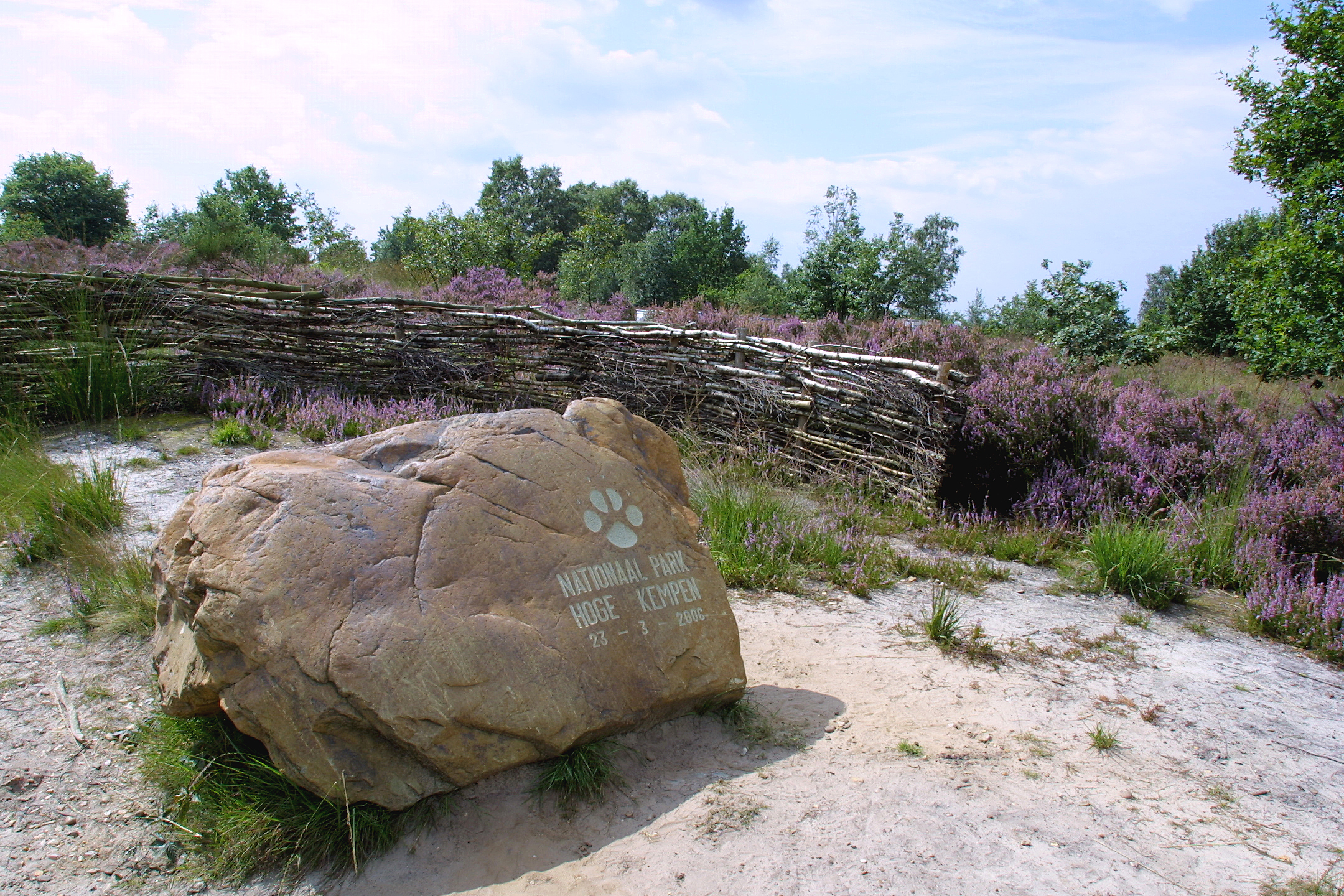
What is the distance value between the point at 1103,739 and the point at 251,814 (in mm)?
3164

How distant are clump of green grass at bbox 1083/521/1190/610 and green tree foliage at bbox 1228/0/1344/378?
3.94 m

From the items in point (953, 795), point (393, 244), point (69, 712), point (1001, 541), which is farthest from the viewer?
point (393, 244)

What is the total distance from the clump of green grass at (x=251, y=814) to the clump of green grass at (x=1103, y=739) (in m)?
2.54

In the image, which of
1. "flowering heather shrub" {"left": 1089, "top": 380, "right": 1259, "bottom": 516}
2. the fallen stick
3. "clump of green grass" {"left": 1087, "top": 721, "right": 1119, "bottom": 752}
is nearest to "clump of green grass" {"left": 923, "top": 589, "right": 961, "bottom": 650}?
"clump of green grass" {"left": 1087, "top": 721, "right": 1119, "bottom": 752}

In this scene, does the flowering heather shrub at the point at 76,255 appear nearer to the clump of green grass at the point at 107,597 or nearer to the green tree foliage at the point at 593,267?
the clump of green grass at the point at 107,597

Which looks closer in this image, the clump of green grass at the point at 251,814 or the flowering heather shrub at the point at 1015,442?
the clump of green grass at the point at 251,814

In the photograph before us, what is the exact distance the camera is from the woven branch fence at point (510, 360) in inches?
231

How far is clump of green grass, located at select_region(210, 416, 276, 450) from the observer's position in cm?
567

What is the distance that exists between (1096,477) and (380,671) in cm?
543

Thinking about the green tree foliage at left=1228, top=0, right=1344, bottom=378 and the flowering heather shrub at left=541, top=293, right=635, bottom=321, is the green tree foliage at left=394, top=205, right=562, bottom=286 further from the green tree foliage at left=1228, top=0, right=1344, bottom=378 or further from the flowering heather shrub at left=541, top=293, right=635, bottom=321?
the green tree foliage at left=1228, top=0, right=1344, bottom=378

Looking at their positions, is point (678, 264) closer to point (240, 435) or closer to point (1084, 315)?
point (1084, 315)

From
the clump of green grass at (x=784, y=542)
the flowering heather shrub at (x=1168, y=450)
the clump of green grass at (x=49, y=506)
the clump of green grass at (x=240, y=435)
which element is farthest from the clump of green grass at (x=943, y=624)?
the clump of green grass at (x=240, y=435)

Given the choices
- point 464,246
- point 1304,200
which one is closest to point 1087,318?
point 1304,200

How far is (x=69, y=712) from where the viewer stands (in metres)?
2.96
